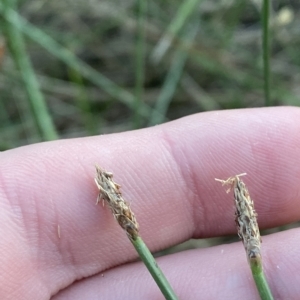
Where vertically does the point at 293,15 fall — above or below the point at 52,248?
above

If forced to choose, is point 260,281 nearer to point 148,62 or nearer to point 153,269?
point 153,269

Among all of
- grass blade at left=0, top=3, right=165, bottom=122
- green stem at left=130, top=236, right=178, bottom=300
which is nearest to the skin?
green stem at left=130, top=236, right=178, bottom=300

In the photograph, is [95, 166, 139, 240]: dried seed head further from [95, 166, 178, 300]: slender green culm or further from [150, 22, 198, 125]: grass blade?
[150, 22, 198, 125]: grass blade

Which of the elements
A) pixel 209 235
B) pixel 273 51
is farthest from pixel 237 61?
pixel 209 235

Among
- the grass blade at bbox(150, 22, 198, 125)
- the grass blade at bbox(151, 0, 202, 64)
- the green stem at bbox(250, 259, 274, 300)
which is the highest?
the grass blade at bbox(151, 0, 202, 64)

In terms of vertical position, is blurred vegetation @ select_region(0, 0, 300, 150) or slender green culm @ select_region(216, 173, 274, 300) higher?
blurred vegetation @ select_region(0, 0, 300, 150)

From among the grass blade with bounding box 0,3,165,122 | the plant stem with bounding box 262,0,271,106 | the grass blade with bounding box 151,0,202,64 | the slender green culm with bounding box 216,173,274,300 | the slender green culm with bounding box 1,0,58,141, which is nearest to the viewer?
the slender green culm with bounding box 216,173,274,300

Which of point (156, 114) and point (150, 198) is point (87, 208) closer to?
point (150, 198)
